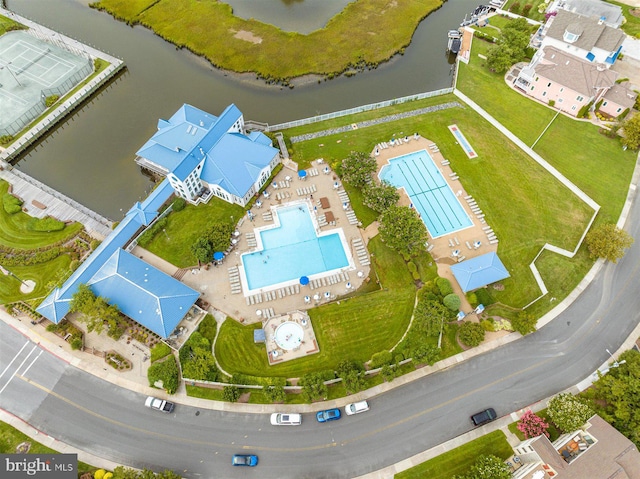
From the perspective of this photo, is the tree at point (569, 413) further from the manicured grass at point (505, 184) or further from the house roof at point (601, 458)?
the manicured grass at point (505, 184)

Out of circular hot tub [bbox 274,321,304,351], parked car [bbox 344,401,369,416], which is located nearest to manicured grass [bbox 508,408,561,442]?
parked car [bbox 344,401,369,416]

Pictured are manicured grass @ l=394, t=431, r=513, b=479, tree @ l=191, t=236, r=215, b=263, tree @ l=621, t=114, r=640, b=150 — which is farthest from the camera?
tree @ l=621, t=114, r=640, b=150

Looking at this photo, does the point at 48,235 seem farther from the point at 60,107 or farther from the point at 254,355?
the point at 254,355

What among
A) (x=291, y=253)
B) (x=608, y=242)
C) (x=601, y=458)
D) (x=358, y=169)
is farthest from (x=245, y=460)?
(x=608, y=242)

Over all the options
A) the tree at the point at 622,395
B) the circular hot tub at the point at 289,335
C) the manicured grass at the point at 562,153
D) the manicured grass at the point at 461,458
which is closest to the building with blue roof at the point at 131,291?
the circular hot tub at the point at 289,335

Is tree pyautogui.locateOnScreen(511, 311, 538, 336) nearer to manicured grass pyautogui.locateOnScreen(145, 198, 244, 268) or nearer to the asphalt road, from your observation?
the asphalt road
